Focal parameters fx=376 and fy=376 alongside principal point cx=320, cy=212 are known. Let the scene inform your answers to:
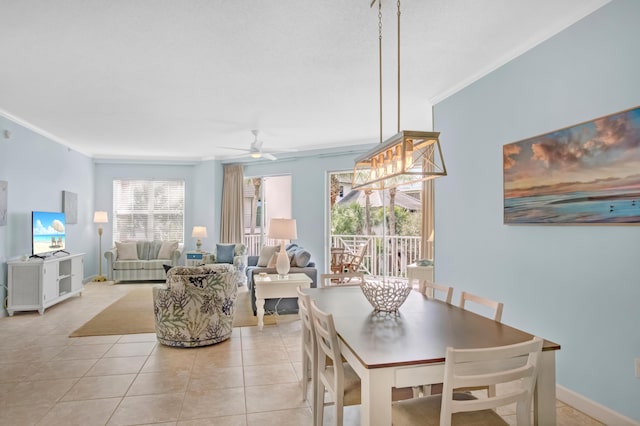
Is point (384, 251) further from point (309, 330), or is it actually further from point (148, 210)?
point (148, 210)

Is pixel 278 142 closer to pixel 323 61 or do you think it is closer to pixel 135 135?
pixel 135 135

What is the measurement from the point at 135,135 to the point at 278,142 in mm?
2399

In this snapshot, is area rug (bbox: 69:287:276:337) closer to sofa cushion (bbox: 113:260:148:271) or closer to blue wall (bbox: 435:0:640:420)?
sofa cushion (bbox: 113:260:148:271)

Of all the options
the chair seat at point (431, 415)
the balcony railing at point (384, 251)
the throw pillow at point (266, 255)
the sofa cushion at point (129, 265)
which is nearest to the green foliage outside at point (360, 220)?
the balcony railing at point (384, 251)

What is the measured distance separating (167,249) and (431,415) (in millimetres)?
7216

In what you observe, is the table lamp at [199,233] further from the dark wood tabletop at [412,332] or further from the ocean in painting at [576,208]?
the ocean in painting at [576,208]

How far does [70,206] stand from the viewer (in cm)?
683

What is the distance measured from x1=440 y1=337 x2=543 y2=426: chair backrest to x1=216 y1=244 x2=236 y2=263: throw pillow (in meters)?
6.28

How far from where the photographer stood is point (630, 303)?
228 cm

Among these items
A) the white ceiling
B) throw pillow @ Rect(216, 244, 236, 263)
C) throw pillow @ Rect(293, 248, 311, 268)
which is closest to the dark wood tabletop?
the white ceiling

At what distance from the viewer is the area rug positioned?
4.37 metres

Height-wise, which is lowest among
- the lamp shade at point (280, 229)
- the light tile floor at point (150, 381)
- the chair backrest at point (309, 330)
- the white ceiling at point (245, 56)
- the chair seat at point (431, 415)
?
the light tile floor at point (150, 381)

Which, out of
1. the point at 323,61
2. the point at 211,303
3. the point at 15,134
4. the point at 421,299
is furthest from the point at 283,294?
the point at 15,134

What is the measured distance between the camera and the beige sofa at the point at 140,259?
7463 mm
